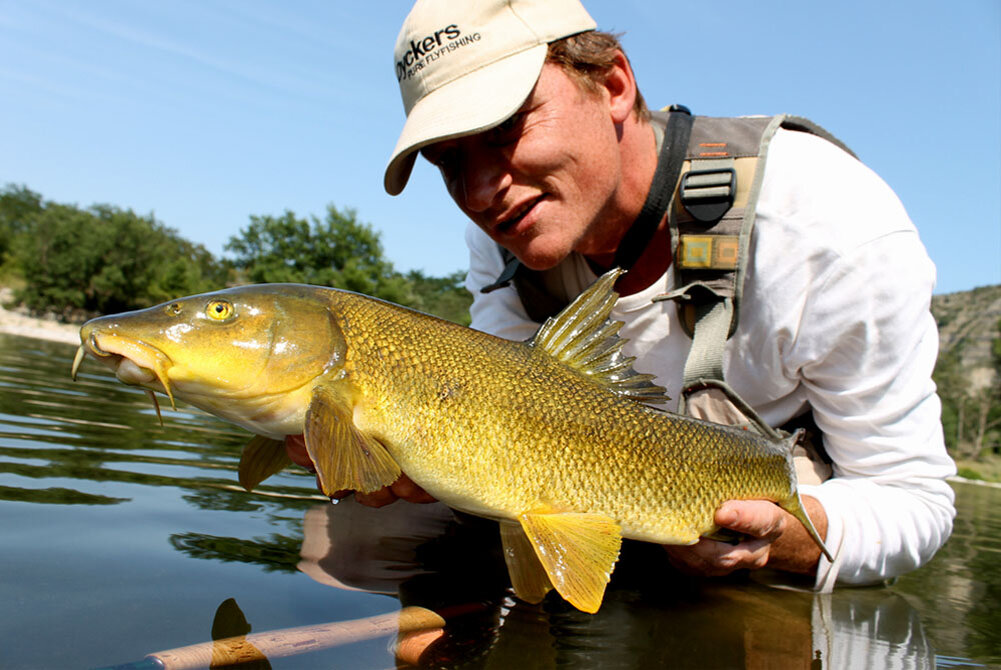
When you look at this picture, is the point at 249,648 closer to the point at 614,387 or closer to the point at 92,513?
the point at 614,387

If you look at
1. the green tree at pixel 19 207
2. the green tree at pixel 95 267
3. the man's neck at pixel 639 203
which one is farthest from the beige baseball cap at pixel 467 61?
the green tree at pixel 19 207

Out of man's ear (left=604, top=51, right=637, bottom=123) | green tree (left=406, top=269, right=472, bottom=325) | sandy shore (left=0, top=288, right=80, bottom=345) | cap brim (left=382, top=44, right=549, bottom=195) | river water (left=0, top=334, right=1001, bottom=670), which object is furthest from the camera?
green tree (left=406, top=269, right=472, bottom=325)

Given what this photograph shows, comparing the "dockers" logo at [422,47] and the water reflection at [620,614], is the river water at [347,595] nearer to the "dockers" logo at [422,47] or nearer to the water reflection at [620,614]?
the water reflection at [620,614]

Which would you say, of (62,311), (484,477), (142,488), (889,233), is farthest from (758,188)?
(62,311)

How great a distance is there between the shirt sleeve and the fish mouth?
2.35 m

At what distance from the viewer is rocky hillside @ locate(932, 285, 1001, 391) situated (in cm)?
8238

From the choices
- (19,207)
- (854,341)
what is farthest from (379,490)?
(19,207)

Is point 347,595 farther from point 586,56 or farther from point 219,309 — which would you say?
point 586,56

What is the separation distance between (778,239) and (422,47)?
1674 millimetres

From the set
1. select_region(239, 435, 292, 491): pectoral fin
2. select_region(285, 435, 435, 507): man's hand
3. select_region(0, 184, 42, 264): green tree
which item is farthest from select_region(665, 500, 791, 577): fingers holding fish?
select_region(0, 184, 42, 264): green tree

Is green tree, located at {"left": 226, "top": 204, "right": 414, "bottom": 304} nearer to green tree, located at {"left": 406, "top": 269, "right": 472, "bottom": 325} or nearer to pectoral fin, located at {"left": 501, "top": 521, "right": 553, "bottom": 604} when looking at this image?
green tree, located at {"left": 406, "top": 269, "right": 472, "bottom": 325}

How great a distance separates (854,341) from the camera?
277 cm

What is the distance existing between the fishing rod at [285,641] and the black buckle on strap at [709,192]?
1.93 m

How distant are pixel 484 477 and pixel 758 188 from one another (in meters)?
1.73
